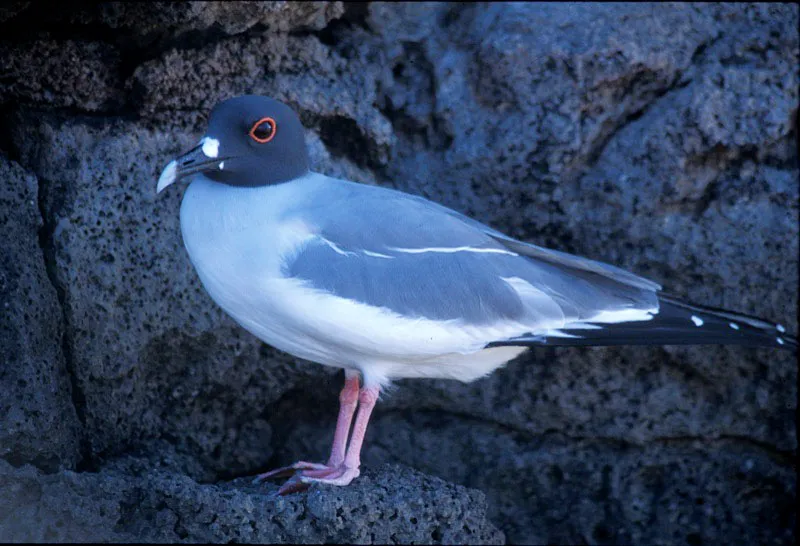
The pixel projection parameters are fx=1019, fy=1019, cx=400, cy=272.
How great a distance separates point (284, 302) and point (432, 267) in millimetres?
564

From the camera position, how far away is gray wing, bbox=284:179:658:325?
11.7ft

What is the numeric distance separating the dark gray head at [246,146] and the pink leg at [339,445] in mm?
878

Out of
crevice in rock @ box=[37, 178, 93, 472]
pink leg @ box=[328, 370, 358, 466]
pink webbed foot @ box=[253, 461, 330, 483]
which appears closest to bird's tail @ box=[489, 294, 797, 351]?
pink leg @ box=[328, 370, 358, 466]

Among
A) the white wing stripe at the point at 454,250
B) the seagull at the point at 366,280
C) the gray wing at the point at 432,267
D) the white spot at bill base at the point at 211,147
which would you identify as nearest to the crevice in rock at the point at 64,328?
the seagull at the point at 366,280

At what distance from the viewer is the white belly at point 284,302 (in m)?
3.50

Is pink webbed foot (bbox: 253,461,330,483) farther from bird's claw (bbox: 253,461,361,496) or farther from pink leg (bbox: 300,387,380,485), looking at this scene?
pink leg (bbox: 300,387,380,485)

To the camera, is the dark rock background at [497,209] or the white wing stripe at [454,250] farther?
the dark rock background at [497,209]

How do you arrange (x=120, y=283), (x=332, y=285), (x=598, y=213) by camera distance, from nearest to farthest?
1. (x=332, y=285)
2. (x=120, y=283)
3. (x=598, y=213)

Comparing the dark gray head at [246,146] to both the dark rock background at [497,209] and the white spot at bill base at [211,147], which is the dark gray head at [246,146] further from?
the dark rock background at [497,209]

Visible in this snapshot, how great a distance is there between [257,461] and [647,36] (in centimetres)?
264

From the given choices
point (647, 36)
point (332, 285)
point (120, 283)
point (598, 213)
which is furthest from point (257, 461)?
point (647, 36)

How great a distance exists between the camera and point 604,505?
468 cm

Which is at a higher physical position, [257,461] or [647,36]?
[647,36]

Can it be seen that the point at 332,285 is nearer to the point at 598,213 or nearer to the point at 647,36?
the point at 598,213
